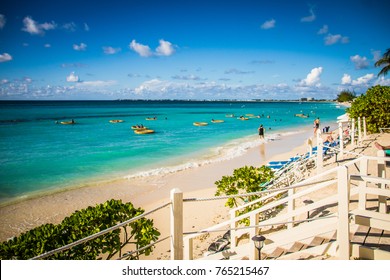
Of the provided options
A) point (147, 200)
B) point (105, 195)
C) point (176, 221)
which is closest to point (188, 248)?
point (176, 221)

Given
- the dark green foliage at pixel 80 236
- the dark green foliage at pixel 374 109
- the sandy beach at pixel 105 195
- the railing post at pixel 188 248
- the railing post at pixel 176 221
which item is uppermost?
the dark green foliage at pixel 374 109

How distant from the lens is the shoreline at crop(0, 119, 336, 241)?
10.9 meters

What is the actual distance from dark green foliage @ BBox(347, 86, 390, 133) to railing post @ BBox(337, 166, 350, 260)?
13.5 m

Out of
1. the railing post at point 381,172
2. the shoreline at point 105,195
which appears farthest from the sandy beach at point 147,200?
the railing post at point 381,172

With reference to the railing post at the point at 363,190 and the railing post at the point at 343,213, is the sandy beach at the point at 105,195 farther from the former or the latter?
the railing post at the point at 343,213

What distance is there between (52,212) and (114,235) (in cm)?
807

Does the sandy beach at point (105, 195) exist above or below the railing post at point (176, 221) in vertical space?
below

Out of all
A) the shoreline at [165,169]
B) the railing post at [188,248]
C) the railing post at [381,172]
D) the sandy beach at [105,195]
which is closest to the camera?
the railing post at [188,248]

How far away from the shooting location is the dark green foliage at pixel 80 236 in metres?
4.26

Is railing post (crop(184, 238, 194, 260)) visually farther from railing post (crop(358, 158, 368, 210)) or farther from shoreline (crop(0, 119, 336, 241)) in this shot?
shoreline (crop(0, 119, 336, 241))

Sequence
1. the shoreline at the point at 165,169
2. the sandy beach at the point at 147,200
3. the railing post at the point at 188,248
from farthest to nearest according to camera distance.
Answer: the shoreline at the point at 165,169 < the sandy beach at the point at 147,200 < the railing post at the point at 188,248

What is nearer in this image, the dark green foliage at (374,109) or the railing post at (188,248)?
the railing post at (188,248)

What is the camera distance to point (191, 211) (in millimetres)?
10570
